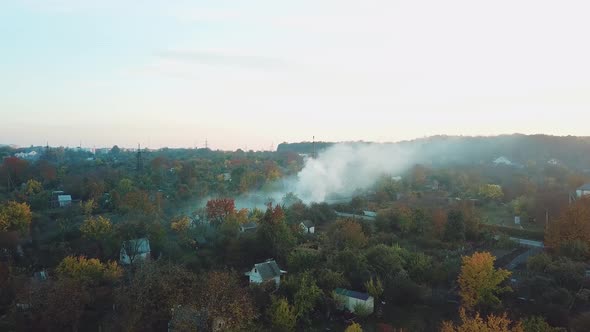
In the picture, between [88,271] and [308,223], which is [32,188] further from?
[308,223]

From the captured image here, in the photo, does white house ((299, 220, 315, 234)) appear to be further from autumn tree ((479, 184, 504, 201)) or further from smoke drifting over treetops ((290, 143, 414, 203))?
autumn tree ((479, 184, 504, 201))

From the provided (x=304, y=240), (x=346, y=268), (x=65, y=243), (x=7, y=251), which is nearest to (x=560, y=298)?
(x=346, y=268)

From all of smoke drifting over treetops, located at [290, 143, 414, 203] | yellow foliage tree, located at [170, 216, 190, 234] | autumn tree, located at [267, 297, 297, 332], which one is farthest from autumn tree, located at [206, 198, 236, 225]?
autumn tree, located at [267, 297, 297, 332]

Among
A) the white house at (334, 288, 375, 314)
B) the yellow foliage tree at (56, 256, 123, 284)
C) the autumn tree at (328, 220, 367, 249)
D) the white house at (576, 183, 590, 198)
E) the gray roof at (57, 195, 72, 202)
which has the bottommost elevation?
the white house at (334, 288, 375, 314)

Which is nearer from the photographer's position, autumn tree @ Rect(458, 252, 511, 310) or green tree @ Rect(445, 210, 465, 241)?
autumn tree @ Rect(458, 252, 511, 310)

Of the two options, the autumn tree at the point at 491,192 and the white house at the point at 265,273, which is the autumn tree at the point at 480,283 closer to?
the white house at the point at 265,273

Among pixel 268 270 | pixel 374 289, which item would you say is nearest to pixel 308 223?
pixel 268 270

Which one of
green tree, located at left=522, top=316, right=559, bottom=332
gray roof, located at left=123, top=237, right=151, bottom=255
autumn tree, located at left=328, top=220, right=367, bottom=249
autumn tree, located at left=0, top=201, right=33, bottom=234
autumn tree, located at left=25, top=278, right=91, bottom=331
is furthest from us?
autumn tree, located at left=0, top=201, right=33, bottom=234
